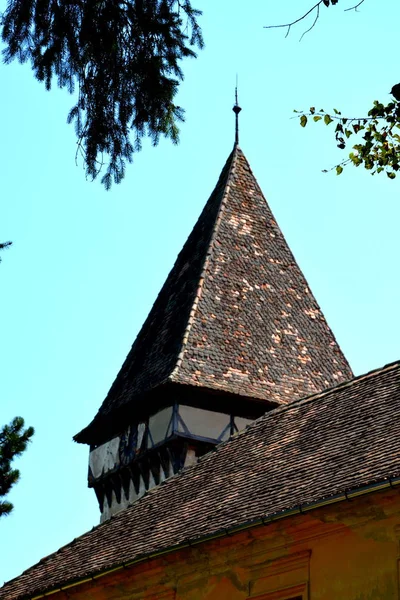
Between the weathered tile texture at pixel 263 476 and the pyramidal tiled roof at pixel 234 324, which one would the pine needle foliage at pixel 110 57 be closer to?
the weathered tile texture at pixel 263 476

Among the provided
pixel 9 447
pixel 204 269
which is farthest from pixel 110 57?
pixel 204 269

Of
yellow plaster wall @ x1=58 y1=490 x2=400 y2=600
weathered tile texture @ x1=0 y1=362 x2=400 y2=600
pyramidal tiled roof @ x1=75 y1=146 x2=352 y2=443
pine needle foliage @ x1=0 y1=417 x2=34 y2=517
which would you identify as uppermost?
pyramidal tiled roof @ x1=75 y1=146 x2=352 y2=443

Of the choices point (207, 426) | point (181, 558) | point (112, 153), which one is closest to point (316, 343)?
point (207, 426)

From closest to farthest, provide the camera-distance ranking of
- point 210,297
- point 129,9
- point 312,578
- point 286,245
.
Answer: point 129,9
point 312,578
point 210,297
point 286,245

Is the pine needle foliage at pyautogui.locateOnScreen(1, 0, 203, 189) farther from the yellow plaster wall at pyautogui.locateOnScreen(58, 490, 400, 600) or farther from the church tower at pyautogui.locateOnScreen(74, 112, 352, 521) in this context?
the church tower at pyautogui.locateOnScreen(74, 112, 352, 521)

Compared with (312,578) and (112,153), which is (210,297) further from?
(112,153)

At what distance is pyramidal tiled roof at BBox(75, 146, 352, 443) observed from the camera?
83.6 ft

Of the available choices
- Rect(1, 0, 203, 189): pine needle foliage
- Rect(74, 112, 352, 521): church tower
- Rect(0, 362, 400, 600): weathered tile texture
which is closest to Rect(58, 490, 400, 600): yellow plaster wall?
Rect(0, 362, 400, 600): weathered tile texture

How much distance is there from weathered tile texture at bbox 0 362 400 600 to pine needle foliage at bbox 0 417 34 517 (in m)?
5.11

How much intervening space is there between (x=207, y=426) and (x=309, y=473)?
9.67 m

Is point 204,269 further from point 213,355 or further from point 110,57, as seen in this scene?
point 110,57

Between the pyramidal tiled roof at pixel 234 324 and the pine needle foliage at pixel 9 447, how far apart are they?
2.84 m

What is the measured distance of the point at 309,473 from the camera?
1473 cm

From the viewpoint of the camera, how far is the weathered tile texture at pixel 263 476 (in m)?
14.2
